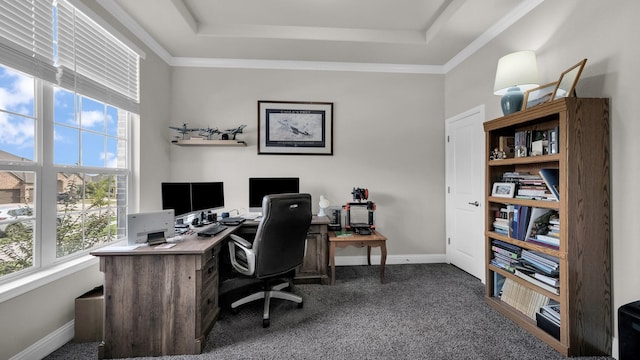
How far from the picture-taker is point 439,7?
2.65m

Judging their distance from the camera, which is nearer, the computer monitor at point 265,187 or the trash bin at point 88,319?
the trash bin at point 88,319

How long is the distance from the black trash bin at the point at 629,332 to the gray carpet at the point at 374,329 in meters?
0.39

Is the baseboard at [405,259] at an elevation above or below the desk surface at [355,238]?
below

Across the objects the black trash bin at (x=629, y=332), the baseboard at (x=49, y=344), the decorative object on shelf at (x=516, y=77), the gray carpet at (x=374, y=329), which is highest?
the decorative object on shelf at (x=516, y=77)

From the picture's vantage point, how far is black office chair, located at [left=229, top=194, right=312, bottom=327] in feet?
6.81

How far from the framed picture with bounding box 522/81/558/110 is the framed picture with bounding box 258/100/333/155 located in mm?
2125

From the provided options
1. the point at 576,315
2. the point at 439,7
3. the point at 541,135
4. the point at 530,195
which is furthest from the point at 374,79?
the point at 576,315

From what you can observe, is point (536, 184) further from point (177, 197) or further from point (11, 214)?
point (11, 214)

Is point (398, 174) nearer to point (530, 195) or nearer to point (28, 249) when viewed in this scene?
point (530, 195)

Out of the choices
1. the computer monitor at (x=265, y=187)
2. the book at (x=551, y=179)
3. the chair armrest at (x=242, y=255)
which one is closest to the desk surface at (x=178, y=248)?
the chair armrest at (x=242, y=255)

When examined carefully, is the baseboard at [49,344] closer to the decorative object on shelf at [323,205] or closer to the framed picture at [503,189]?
the decorative object on shelf at [323,205]

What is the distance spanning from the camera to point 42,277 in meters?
1.71

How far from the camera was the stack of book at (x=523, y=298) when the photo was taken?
204 cm

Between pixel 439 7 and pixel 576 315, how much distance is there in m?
2.89
